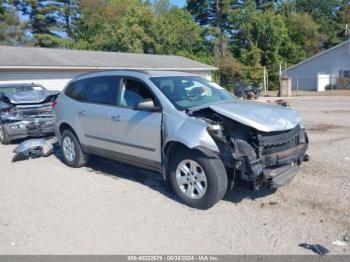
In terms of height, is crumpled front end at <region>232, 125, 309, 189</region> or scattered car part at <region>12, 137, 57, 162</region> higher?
crumpled front end at <region>232, 125, 309, 189</region>

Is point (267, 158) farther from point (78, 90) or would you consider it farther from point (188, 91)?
point (78, 90)

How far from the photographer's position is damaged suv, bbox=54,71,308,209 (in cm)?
473

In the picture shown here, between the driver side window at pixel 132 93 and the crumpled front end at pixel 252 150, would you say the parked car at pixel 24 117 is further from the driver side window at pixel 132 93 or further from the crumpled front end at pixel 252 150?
the crumpled front end at pixel 252 150

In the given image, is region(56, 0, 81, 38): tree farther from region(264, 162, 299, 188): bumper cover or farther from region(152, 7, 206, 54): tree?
region(264, 162, 299, 188): bumper cover

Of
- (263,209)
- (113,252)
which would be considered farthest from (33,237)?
(263,209)

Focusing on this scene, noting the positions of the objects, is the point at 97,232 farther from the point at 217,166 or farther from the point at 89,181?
the point at 89,181

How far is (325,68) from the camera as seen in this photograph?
4100 cm

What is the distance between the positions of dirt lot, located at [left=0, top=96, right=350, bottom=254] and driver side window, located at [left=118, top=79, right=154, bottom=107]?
4.43ft

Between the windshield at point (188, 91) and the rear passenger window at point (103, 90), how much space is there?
0.83 meters

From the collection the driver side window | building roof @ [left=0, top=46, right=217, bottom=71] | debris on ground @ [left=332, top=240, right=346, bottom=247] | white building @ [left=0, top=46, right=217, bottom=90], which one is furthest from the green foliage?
debris on ground @ [left=332, top=240, right=346, bottom=247]

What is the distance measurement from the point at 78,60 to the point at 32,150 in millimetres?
16093

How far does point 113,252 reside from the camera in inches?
156

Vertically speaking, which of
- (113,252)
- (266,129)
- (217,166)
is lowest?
(113,252)

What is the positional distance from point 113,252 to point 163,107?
2.17 metres
